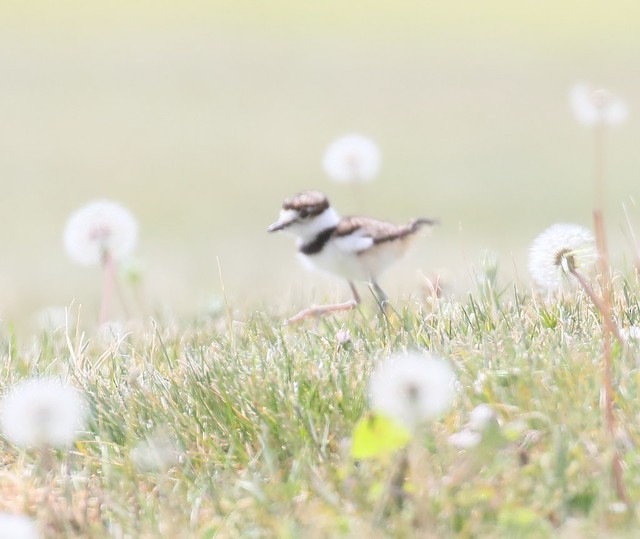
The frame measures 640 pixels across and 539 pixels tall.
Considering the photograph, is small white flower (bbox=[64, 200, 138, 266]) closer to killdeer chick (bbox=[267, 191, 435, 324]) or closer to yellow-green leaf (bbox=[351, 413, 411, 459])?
killdeer chick (bbox=[267, 191, 435, 324])

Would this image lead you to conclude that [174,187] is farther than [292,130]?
No

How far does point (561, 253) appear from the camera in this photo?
414 centimetres

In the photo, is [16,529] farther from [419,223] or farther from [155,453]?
[419,223]

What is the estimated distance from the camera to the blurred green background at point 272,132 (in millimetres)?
18484

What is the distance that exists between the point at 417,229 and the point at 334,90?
32180 mm

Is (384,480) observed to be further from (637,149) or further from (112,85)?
(112,85)

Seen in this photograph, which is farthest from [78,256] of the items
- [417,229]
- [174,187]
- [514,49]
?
[514,49]

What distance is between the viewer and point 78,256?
6980 mm

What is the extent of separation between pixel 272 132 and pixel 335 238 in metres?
26.6

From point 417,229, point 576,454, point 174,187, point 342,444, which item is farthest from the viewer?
point 174,187

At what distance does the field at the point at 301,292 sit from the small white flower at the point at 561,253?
0.05 meters

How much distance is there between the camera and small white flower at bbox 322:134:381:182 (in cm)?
782

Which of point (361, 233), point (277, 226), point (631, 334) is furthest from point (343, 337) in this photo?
point (361, 233)

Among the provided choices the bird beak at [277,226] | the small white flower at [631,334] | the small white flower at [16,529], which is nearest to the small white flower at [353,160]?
the bird beak at [277,226]
